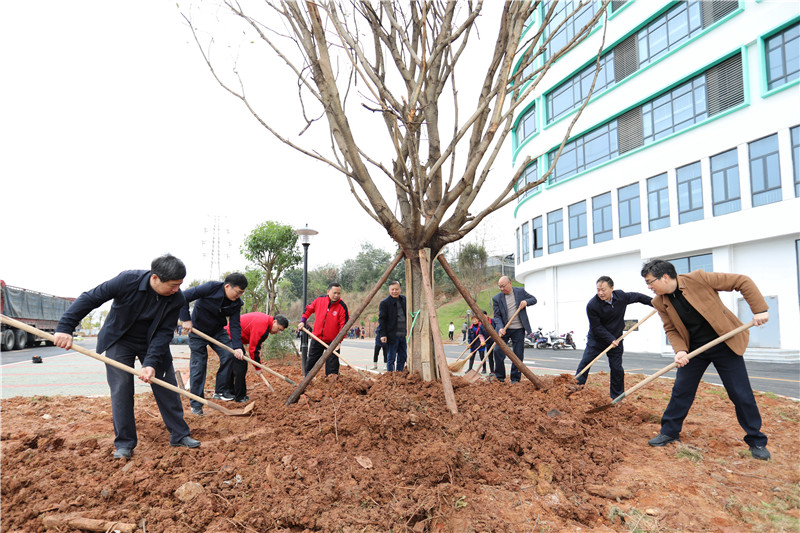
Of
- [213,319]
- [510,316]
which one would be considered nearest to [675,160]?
[510,316]

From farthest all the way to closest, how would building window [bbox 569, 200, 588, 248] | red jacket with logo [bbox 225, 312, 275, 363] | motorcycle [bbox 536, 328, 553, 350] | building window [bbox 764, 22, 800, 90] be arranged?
motorcycle [bbox 536, 328, 553, 350]
building window [bbox 569, 200, 588, 248]
building window [bbox 764, 22, 800, 90]
red jacket with logo [bbox 225, 312, 275, 363]

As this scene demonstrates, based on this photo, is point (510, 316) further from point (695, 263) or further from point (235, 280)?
point (695, 263)

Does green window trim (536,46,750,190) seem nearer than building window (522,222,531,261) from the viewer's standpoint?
Yes

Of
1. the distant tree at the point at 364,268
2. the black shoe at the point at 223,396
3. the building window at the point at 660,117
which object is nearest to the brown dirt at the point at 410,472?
the black shoe at the point at 223,396

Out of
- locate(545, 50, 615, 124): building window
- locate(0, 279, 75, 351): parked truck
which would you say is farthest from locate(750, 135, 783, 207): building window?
locate(0, 279, 75, 351): parked truck

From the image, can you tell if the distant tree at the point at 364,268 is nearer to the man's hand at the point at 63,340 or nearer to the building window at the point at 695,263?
the building window at the point at 695,263

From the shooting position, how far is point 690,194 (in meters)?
15.8

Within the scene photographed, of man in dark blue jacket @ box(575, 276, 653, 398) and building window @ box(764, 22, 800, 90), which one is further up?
building window @ box(764, 22, 800, 90)

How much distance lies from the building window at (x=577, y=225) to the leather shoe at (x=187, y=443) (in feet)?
65.4

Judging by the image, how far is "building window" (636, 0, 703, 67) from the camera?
15617mm

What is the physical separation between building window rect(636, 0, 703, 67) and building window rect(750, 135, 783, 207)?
5.04 metres

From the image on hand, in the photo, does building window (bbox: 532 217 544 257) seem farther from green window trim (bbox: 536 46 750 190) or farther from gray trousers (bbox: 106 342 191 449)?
gray trousers (bbox: 106 342 191 449)

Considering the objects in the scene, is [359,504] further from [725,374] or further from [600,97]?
[600,97]

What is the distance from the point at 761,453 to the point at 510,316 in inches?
148
